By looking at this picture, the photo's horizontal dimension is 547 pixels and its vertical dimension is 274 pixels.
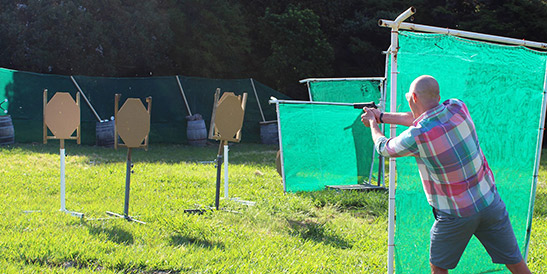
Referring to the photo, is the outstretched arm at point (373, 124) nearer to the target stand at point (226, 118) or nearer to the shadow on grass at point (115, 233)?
the shadow on grass at point (115, 233)

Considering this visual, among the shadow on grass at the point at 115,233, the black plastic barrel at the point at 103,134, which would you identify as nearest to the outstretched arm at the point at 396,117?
the shadow on grass at the point at 115,233

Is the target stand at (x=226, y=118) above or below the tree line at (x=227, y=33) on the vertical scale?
below

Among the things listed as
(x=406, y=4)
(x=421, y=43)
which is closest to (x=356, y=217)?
(x=421, y=43)

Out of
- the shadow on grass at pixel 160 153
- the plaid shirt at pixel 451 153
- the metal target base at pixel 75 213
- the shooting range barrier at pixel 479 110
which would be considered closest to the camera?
the plaid shirt at pixel 451 153

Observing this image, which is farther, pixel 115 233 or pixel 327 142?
pixel 327 142

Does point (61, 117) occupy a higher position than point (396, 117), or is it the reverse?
point (396, 117)

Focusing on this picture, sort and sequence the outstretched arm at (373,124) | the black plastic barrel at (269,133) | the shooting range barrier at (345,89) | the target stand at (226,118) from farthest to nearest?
the black plastic barrel at (269,133), the shooting range barrier at (345,89), the target stand at (226,118), the outstretched arm at (373,124)

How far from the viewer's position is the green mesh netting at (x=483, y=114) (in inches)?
152

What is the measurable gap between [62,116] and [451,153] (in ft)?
15.9

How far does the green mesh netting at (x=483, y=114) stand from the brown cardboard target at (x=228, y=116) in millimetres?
3290

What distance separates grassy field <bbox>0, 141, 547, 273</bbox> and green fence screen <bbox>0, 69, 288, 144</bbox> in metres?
5.01

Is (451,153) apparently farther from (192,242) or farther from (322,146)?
(322,146)

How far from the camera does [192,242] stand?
5168 mm

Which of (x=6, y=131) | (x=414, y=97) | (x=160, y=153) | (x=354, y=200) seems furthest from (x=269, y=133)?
(x=414, y=97)
